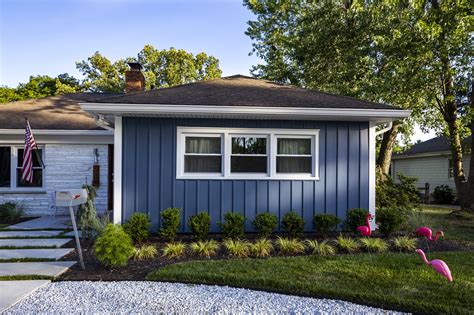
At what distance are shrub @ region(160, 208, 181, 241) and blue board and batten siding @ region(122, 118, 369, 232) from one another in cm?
56

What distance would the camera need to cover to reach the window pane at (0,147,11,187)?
9938 millimetres

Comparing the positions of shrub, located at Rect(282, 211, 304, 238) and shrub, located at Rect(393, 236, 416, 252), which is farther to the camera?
shrub, located at Rect(282, 211, 304, 238)

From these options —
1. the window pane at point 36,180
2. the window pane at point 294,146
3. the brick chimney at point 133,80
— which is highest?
the brick chimney at point 133,80

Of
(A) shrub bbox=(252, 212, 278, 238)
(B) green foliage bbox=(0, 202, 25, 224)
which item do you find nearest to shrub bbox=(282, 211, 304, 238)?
(A) shrub bbox=(252, 212, 278, 238)

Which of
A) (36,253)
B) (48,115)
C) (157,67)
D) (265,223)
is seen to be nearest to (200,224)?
(265,223)

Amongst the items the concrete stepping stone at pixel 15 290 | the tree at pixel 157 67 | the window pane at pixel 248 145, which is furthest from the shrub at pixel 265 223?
the tree at pixel 157 67

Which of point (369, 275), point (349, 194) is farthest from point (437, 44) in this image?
point (369, 275)

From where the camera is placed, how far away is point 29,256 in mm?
5590

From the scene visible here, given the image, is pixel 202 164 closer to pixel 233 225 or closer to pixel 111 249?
pixel 233 225

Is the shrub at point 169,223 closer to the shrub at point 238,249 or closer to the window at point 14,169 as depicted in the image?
the shrub at point 238,249

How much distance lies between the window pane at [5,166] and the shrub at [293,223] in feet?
27.4

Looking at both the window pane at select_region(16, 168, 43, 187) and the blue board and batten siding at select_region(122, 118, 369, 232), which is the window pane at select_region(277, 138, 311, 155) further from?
the window pane at select_region(16, 168, 43, 187)

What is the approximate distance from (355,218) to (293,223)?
4.53 feet

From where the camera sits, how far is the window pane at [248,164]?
7.45m
